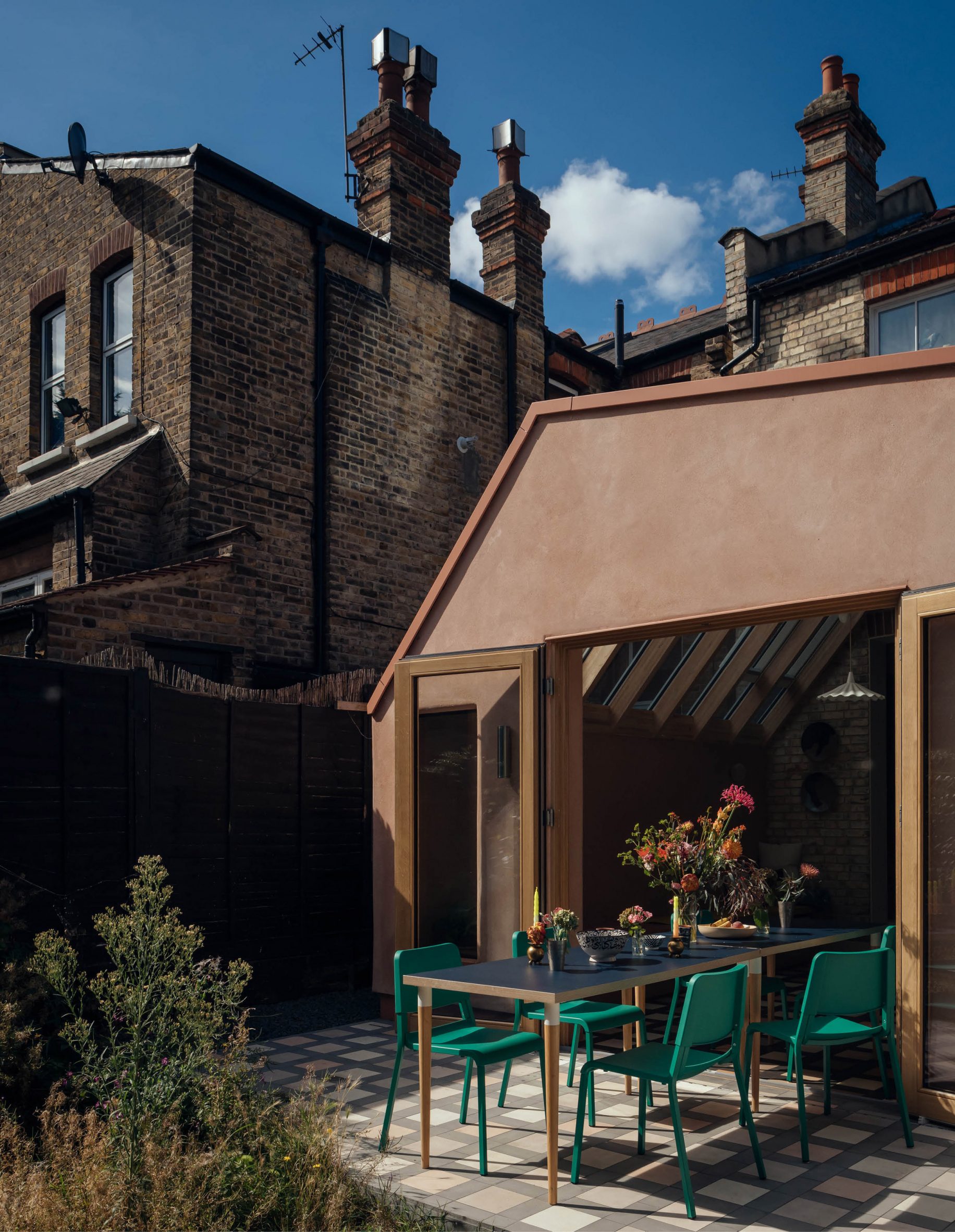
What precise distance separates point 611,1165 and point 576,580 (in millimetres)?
3336

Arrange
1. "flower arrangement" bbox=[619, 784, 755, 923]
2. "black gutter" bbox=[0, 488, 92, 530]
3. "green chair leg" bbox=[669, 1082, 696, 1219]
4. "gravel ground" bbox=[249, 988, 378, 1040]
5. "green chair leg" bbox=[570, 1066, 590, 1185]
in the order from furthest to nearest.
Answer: "black gutter" bbox=[0, 488, 92, 530], "gravel ground" bbox=[249, 988, 378, 1040], "flower arrangement" bbox=[619, 784, 755, 923], "green chair leg" bbox=[570, 1066, 590, 1185], "green chair leg" bbox=[669, 1082, 696, 1219]

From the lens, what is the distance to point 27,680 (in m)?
6.44

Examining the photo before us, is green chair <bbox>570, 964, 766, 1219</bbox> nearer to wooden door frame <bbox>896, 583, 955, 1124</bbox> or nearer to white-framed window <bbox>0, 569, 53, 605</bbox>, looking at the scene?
wooden door frame <bbox>896, 583, 955, 1124</bbox>

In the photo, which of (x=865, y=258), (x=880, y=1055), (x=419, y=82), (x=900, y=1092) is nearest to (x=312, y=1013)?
(x=880, y=1055)

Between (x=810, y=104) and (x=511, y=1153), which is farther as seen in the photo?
(x=810, y=104)

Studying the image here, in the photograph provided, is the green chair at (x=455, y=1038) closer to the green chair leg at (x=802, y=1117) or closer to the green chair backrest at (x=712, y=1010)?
the green chair backrest at (x=712, y=1010)

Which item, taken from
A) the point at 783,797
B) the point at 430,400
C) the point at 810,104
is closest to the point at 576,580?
the point at 430,400

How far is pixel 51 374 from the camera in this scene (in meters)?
11.9

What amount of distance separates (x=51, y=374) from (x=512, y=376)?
495 cm

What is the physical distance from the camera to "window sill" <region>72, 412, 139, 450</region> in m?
10.1

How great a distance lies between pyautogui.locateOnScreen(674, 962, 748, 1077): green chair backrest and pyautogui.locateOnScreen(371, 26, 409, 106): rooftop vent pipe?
10050mm

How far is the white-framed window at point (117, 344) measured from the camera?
Result: 1077cm

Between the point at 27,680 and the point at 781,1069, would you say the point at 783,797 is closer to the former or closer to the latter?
the point at 781,1069

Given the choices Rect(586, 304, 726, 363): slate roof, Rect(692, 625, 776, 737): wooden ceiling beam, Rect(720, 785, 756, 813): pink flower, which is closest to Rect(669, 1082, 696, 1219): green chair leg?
Rect(720, 785, 756, 813): pink flower
